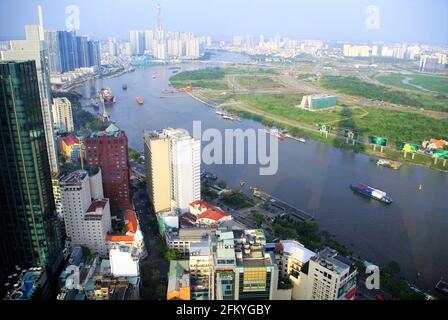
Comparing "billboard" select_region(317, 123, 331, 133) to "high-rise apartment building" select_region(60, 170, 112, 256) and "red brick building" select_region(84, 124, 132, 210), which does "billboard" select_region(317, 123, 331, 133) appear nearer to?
"red brick building" select_region(84, 124, 132, 210)

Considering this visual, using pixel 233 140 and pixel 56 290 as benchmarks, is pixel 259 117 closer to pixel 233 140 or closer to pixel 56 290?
pixel 233 140

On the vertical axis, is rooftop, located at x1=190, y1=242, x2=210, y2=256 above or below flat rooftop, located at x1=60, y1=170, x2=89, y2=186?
below

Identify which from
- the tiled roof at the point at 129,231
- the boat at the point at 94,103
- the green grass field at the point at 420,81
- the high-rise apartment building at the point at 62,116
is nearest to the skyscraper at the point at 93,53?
Answer: the boat at the point at 94,103

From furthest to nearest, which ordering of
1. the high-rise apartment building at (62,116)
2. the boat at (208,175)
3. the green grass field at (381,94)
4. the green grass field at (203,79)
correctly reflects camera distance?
the green grass field at (203,79) < the green grass field at (381,94) < the high-rise apartment building at (62,116) < the boat at (208,175)

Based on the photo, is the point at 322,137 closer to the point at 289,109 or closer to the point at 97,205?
the point at 289,109

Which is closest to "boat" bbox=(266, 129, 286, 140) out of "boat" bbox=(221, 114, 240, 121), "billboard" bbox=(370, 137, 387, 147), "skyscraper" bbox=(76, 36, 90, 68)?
"boat" bbox=(221, 114, 240, 121)

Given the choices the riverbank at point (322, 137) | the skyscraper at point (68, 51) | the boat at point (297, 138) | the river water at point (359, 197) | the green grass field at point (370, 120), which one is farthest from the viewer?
the skyscraper at point (68, 51)

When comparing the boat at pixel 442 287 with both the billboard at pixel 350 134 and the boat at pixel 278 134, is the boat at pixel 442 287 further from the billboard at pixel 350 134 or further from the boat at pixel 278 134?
the boat at pixel 278 134
